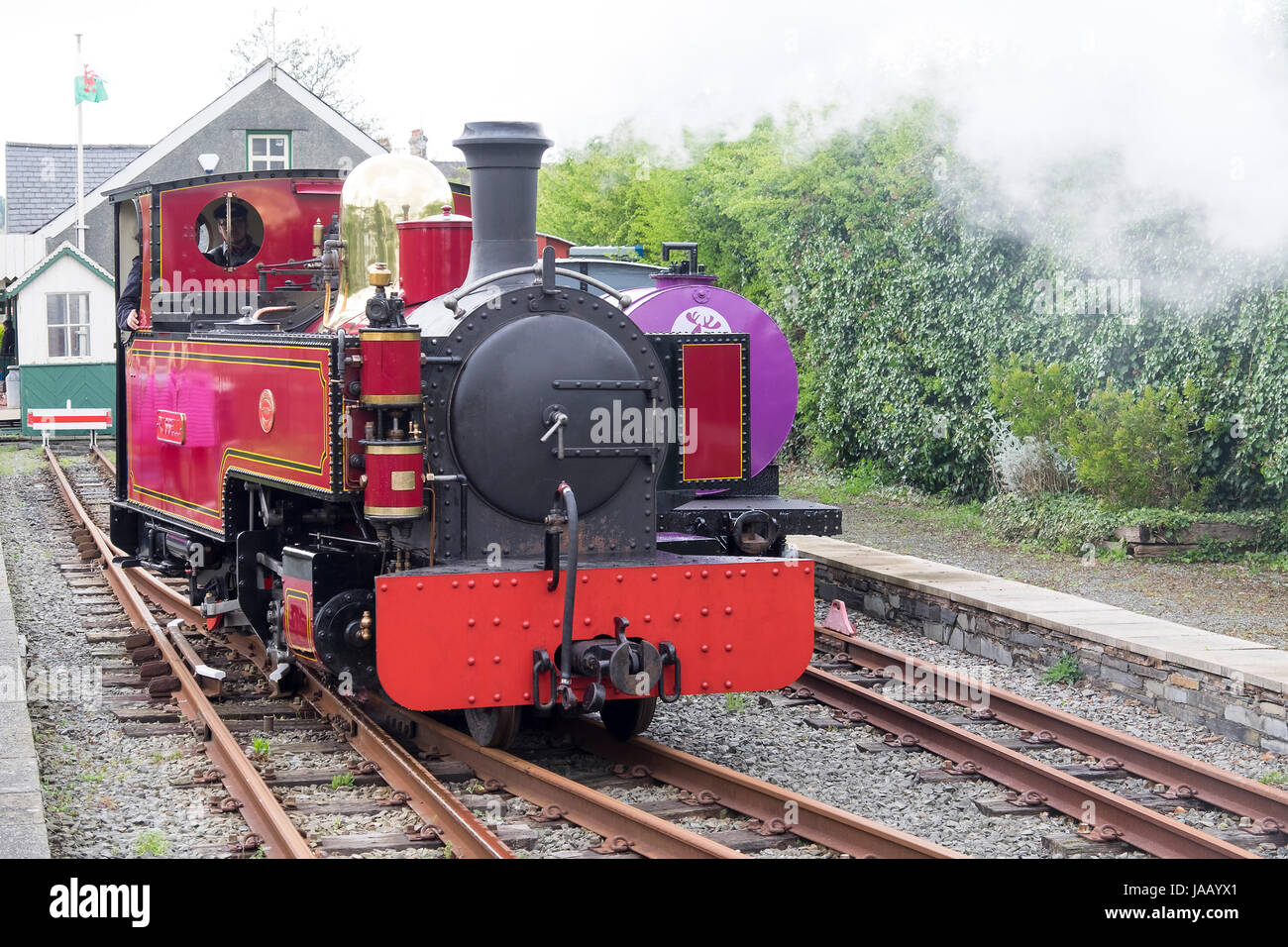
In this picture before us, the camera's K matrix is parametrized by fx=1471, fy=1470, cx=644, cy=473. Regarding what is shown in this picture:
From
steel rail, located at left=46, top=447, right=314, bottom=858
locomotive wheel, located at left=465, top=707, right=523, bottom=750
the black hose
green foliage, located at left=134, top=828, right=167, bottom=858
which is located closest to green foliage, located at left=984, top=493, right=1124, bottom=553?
locomotive wheel, located at left=465, top=707, right=523, bottom=750

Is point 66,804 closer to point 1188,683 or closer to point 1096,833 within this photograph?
point 1096,833

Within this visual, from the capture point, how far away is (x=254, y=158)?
1110 inches

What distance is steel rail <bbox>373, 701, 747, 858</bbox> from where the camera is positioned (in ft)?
16.3

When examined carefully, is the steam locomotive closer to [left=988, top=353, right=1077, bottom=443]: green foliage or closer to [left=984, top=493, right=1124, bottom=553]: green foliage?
[left=984, top=493, right=1124, bottom=553]: green foliage

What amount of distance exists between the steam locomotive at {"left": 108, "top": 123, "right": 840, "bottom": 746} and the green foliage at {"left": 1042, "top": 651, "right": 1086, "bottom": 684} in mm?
1913

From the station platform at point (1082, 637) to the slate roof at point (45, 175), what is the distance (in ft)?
77.5

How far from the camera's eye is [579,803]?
5555 millimetres

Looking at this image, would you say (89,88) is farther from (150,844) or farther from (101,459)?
(150,844)

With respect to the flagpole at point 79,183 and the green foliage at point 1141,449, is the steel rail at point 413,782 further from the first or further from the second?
the flagpole at point 79,183

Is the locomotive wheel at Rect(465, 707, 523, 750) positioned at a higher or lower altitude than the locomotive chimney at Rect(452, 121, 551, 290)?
lower

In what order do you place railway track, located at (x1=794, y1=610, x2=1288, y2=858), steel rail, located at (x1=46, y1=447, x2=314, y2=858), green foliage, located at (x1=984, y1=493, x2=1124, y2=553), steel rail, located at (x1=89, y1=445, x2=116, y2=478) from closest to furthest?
steel rail, located at (x1=46, y1=447, x2=314, y2=858) < railway track, located at (x1=794, y1=610, x2=1288, y2=858) < green foliage, located at (x1=984, y1=493, x2=1124, y2=553) < steel rail, located at (x1=89, y1=445, x2=116, y2=478)
